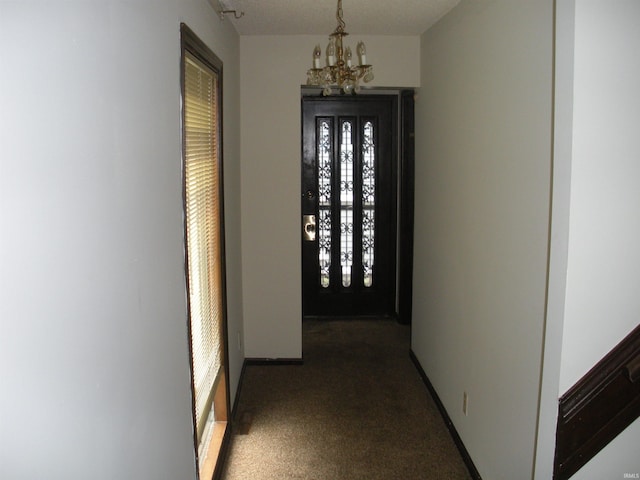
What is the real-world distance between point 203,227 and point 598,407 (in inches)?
72.3

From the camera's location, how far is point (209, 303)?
113 inches

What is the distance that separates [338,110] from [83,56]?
4.29m

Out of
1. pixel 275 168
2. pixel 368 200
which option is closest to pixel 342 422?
pixel 275 168

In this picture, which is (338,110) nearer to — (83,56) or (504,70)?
(504,70)

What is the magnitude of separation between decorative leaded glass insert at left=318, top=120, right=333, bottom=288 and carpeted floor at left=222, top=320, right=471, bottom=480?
3.02 ft

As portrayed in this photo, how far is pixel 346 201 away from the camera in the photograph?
5.48 meters

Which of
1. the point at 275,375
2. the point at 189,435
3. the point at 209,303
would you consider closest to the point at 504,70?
the point at 209,303

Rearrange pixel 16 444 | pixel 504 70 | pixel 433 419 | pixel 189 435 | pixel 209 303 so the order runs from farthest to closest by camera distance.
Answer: pixel 433 419
pixel 209 303
pixel 504 70
pixel 189 435
pixel 16 444

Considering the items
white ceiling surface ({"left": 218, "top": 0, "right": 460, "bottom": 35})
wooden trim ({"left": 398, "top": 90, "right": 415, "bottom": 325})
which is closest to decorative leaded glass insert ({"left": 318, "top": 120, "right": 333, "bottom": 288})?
wooden trim ({"left": 398, "top": 90, "right": 415, "bottom": 325})

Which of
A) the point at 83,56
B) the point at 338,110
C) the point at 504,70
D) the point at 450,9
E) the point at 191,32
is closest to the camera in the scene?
the point at 83,56

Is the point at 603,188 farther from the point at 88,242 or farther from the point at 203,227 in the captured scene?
the point at 203,227

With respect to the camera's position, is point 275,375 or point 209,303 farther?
point 275,375

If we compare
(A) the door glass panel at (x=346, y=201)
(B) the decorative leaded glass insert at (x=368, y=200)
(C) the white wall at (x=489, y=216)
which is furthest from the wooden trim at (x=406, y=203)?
(C) the white wall at (x=489, y=216)

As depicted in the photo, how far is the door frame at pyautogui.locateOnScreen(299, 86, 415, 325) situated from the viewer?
5188mm
